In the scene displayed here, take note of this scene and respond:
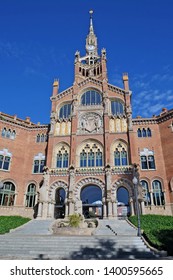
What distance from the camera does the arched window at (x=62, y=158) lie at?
31016mm

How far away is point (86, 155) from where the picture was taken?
102ft

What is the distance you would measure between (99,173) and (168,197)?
922 cm

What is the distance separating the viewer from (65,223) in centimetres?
2092

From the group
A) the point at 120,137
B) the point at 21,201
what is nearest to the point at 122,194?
the point at 120,137

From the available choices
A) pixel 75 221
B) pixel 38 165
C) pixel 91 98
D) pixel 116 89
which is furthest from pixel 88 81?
pixel 75 221

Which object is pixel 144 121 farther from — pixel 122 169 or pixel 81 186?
pixel 81 186

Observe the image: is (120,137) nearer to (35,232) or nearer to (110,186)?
(110,186)

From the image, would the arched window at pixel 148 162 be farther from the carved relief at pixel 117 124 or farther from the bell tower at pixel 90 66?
the bell tower at pixel 90 66

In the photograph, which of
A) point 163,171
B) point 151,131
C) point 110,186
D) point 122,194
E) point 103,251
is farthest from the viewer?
point 122,194

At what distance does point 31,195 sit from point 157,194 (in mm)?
17134

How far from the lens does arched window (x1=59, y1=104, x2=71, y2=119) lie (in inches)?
1372

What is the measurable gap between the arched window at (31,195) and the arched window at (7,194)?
200cm

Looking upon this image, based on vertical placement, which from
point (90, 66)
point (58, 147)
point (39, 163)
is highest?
point (90, 66)

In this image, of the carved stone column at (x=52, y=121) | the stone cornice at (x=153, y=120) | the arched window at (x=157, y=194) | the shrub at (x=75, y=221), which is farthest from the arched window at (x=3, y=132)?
the arched window at (x=157, y=194)
